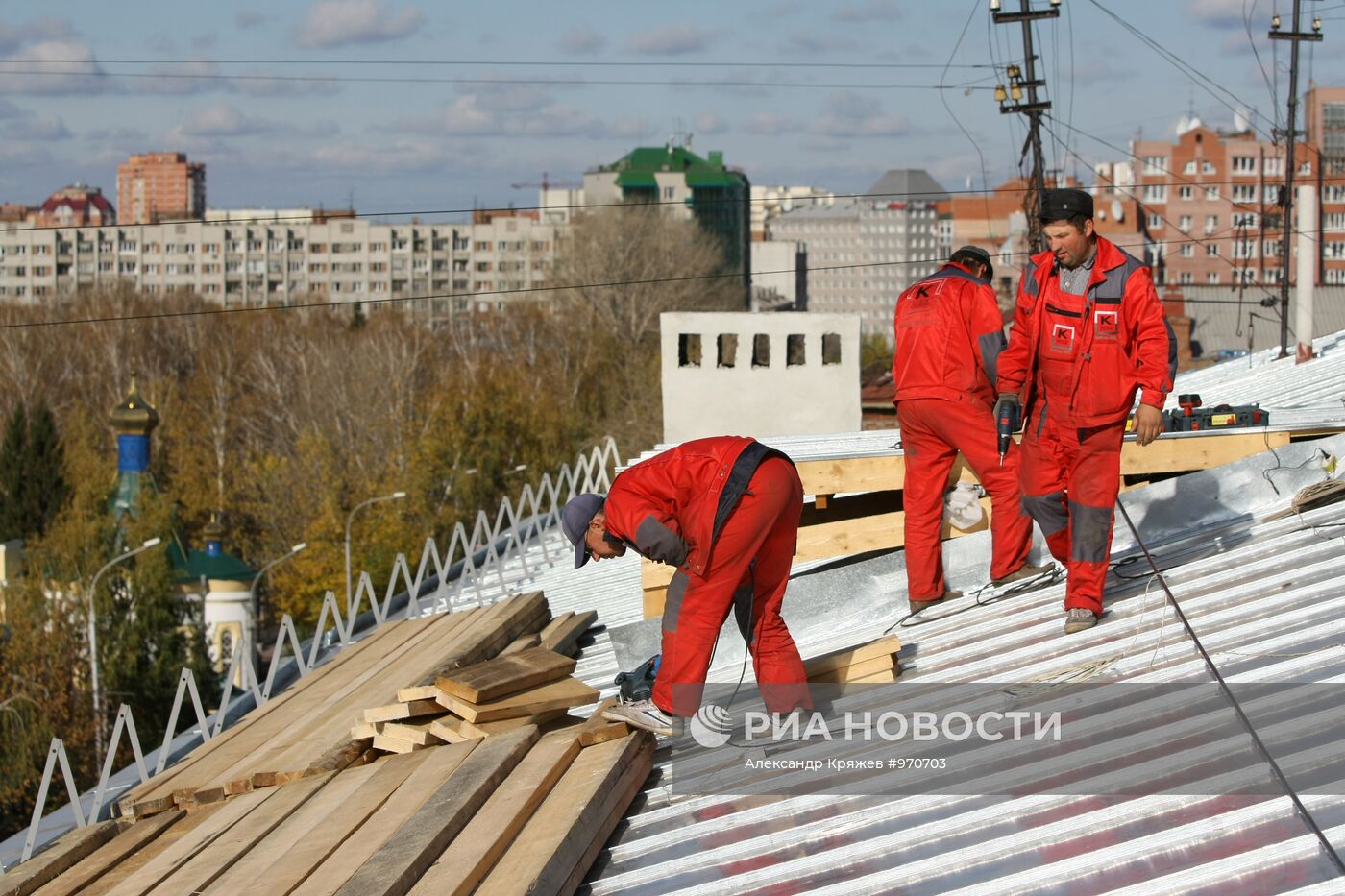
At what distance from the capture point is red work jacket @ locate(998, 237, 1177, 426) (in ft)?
19.6

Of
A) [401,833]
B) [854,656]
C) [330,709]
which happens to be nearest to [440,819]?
[401,833]

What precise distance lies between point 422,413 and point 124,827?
49.6 metres

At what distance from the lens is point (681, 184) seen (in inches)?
4473

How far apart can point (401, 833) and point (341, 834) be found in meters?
0.35

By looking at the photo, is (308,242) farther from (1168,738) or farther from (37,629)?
(1168,738)

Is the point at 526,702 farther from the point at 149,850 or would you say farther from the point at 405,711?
the point at 149,850

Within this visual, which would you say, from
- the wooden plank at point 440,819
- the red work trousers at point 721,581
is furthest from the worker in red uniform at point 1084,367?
the wooden plank at point 440,819

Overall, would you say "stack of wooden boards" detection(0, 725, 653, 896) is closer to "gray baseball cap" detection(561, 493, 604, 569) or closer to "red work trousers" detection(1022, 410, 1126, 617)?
"gray baseball cap" detection(561, 493, 604, 569)

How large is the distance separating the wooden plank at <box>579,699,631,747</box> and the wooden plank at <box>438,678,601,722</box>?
31cm

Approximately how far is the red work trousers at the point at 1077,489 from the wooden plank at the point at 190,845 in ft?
9.70

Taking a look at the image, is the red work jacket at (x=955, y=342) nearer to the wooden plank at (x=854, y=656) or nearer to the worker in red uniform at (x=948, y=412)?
the worker in red uniform at (x=948, y=412)

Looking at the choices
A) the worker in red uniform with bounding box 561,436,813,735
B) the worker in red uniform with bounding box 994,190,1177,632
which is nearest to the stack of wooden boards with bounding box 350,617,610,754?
the worker in red uniform with bounding box 561,436,813,735

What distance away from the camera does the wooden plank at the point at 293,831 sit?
4539 millimetres

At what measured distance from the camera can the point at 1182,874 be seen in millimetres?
3971
